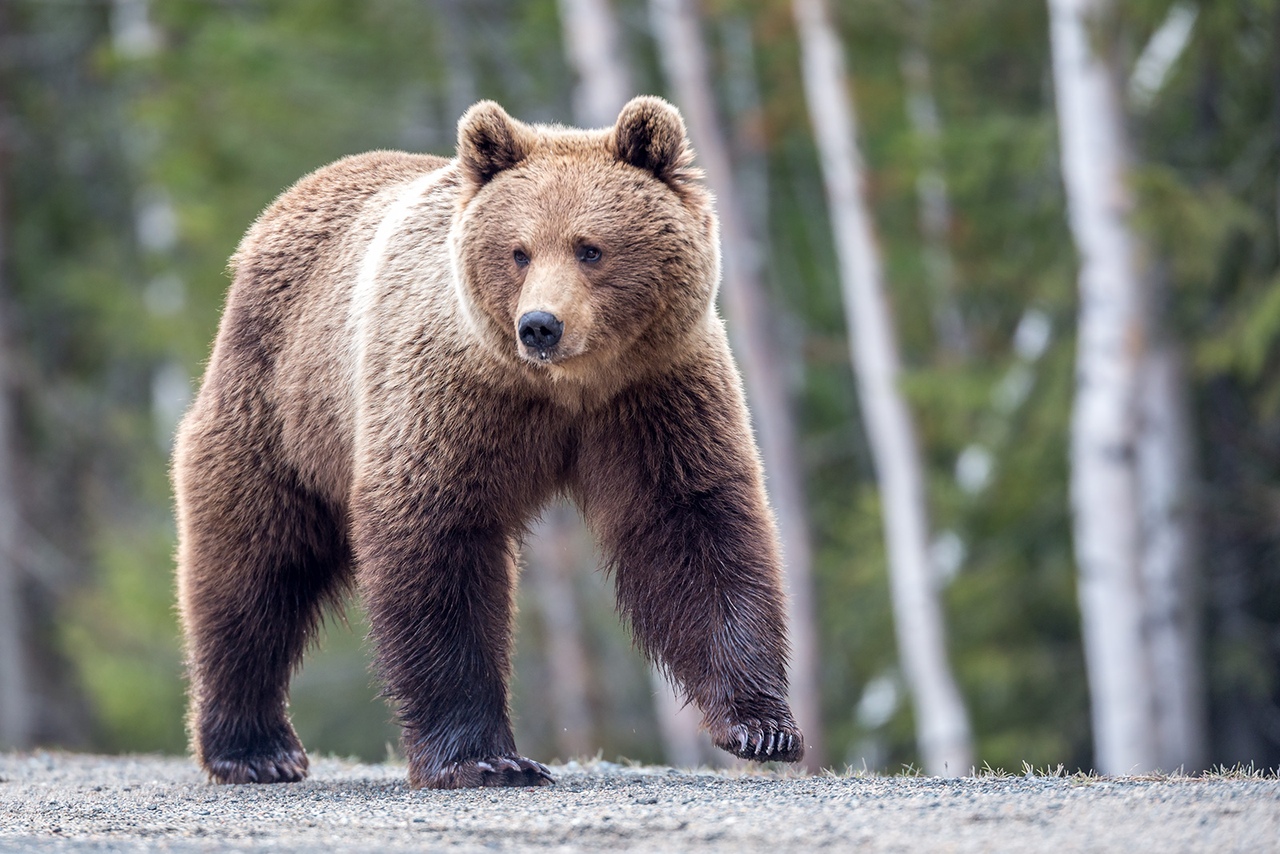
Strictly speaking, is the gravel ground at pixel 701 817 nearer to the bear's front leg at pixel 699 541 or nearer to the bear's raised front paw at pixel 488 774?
the bear's raised front paw at pixel 488 774

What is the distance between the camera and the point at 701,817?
191 inches

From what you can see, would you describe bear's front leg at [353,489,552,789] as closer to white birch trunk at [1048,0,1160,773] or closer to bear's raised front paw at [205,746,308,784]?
bear's raised front paw at [205,746,308,784]

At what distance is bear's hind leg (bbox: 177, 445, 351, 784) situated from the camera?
6.87m

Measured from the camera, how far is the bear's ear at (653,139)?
6027 millimetres

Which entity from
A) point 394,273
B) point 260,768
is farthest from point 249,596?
point 394,273

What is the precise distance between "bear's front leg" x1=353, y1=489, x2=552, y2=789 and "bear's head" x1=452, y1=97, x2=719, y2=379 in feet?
2.24

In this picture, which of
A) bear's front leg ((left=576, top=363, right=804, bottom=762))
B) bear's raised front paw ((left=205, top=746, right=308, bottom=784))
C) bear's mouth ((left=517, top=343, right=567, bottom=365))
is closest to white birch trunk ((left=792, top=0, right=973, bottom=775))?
bear's raised front paw ((left=205, top=746, right=308, bottom=784))

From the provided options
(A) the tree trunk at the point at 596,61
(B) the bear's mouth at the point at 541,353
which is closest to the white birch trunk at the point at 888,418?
(A) the tree trunk at the point at 596,61

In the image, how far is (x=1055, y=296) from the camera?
1426 centimetres

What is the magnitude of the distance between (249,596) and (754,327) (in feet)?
29.1

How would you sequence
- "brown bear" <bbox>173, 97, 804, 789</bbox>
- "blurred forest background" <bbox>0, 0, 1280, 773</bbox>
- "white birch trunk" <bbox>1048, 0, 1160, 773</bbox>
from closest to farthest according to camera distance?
"brown bear" <bbox>173, 97, 804, 789</bbox>, "white birch trunk" <bbox>1048, 0, 1160, 773</bbox>, "blurred forest background" <bbox>0, 0, 1280, 773</bbox>

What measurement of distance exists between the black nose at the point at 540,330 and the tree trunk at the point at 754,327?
9485mm

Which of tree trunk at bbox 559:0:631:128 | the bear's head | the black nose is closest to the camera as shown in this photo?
the black nose

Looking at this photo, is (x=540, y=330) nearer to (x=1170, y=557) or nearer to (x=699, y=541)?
(x=699, y=541)
